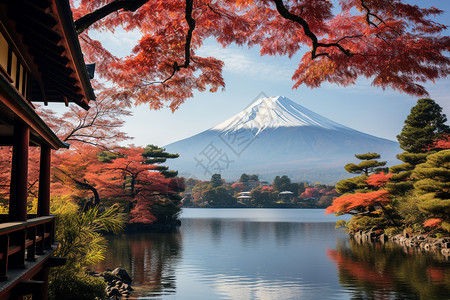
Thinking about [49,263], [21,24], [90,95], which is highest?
[21,24]

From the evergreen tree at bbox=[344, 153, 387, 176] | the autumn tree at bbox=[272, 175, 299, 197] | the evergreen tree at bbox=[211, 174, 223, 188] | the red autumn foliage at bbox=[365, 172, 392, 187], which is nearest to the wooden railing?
the red autumn foliage at bbox=[365, 172, 392, 187]

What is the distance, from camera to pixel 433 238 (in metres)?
17.6

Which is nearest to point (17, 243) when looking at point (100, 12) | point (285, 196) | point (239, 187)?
point (100, 12)

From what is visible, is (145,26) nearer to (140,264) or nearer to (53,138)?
(53,138)

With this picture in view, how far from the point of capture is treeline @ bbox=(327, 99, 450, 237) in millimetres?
16594

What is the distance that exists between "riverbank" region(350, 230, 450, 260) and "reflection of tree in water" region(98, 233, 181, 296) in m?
10.1

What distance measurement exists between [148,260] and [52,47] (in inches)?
455

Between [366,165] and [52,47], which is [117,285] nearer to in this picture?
[52,47]

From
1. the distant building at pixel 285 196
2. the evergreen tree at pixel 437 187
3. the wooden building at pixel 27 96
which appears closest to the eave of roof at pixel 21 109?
the wooden building at pixel 27 96

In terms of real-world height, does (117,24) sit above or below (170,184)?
above

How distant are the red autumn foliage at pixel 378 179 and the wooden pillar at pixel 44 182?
64.1 feet

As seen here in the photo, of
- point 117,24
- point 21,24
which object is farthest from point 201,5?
point 21,24

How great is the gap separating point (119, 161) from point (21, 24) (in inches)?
875

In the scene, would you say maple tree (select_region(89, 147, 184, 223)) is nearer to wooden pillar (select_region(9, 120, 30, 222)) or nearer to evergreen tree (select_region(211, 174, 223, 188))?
wooden pillar (select_region(9, 120, 30, 222))
